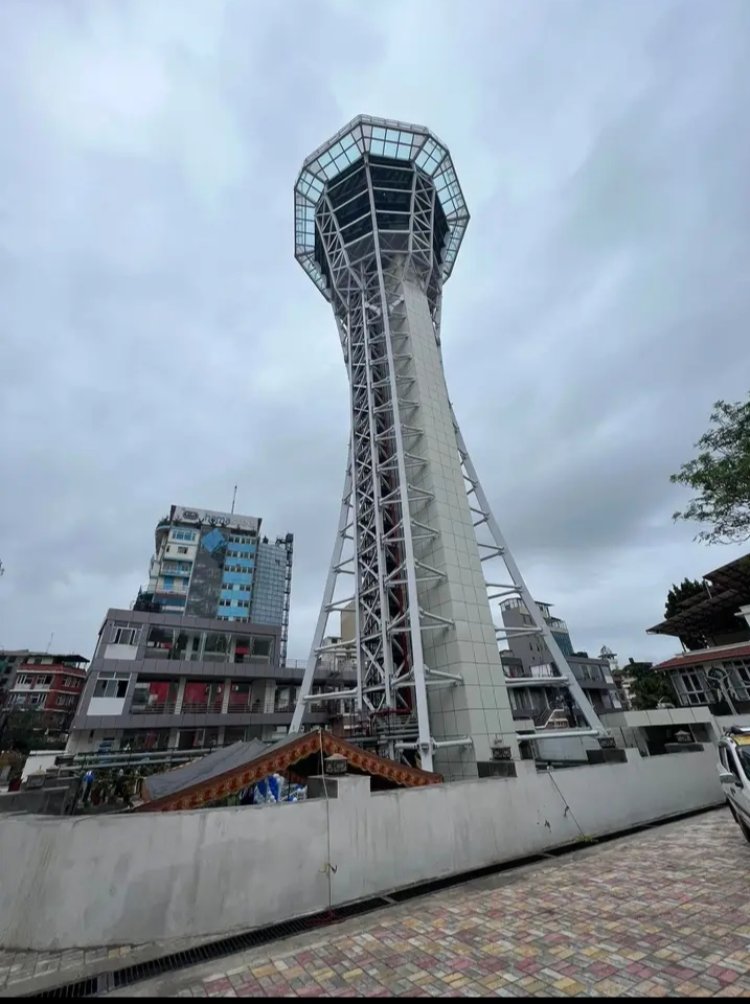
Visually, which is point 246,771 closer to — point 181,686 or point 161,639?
point 181,686

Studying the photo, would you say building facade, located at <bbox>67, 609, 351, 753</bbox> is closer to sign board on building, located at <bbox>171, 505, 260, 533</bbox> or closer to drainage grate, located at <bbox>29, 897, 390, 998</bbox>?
drainage grate, located at <bbox>29, 897, 390, 998</bbox>

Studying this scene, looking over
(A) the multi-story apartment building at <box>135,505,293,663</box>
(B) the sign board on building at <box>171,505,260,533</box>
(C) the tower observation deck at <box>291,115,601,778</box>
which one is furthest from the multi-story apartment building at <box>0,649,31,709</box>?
(C) the tower observation deck at <box>291,115,601,778</box>

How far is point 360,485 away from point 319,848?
60.9 ft

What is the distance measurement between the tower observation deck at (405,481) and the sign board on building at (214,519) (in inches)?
1477

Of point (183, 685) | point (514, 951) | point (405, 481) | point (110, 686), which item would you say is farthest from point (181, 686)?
point (514, 951)

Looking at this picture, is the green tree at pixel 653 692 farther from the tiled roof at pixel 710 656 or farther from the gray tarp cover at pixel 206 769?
the gray tarp cover at pixel 206 769

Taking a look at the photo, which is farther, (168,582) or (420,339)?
(168,582)

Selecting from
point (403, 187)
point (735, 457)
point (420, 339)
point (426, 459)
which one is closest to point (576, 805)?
point (735, 457)

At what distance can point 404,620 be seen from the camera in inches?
765

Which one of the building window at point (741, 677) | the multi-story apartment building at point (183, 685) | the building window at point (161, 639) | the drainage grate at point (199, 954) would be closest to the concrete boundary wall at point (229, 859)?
the drainage grate at point (199, 954)

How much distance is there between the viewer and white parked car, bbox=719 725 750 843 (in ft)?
25.8

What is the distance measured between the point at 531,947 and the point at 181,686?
104ft

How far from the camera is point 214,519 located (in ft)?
216

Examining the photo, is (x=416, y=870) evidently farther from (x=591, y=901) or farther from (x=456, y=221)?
(x=456, y=221)
